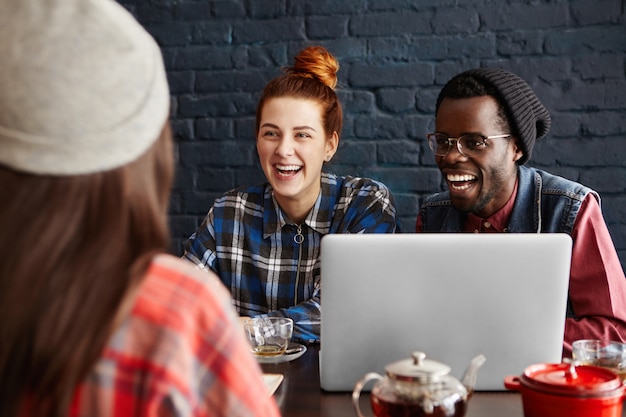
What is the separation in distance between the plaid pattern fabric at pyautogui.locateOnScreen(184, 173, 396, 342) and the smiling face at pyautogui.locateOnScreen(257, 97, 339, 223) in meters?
0.04

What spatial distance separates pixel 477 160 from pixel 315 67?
656mm

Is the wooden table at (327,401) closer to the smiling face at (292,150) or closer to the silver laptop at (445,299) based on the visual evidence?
the silver laptop at (445,299)

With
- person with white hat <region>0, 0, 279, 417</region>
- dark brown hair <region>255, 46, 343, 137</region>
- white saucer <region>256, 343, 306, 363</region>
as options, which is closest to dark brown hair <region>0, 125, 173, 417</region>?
person with white hat <region>0, 0, 279, 417</region>

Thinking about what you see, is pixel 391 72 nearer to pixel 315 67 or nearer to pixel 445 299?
pixel 315 67

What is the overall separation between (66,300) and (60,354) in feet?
0.15

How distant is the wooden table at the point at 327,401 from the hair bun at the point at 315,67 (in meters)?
1.19

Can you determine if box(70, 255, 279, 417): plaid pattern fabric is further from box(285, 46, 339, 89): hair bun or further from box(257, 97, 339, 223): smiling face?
box(285, 46, 339, 89): hair bun

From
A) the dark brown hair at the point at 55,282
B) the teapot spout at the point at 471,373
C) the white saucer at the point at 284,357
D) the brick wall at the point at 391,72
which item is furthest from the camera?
the brick wall at the point at 391,72

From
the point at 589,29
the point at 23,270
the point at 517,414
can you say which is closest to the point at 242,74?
the point at 589,29

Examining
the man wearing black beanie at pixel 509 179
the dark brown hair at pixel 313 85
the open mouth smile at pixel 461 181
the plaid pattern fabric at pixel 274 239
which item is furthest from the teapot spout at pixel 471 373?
the dark brown hair at pixel 313 85

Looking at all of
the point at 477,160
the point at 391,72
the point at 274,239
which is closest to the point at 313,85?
the point at 391,72

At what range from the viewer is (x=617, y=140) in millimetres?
2363

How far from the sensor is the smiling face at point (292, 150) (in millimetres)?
2180

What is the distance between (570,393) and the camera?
964 millimetres
